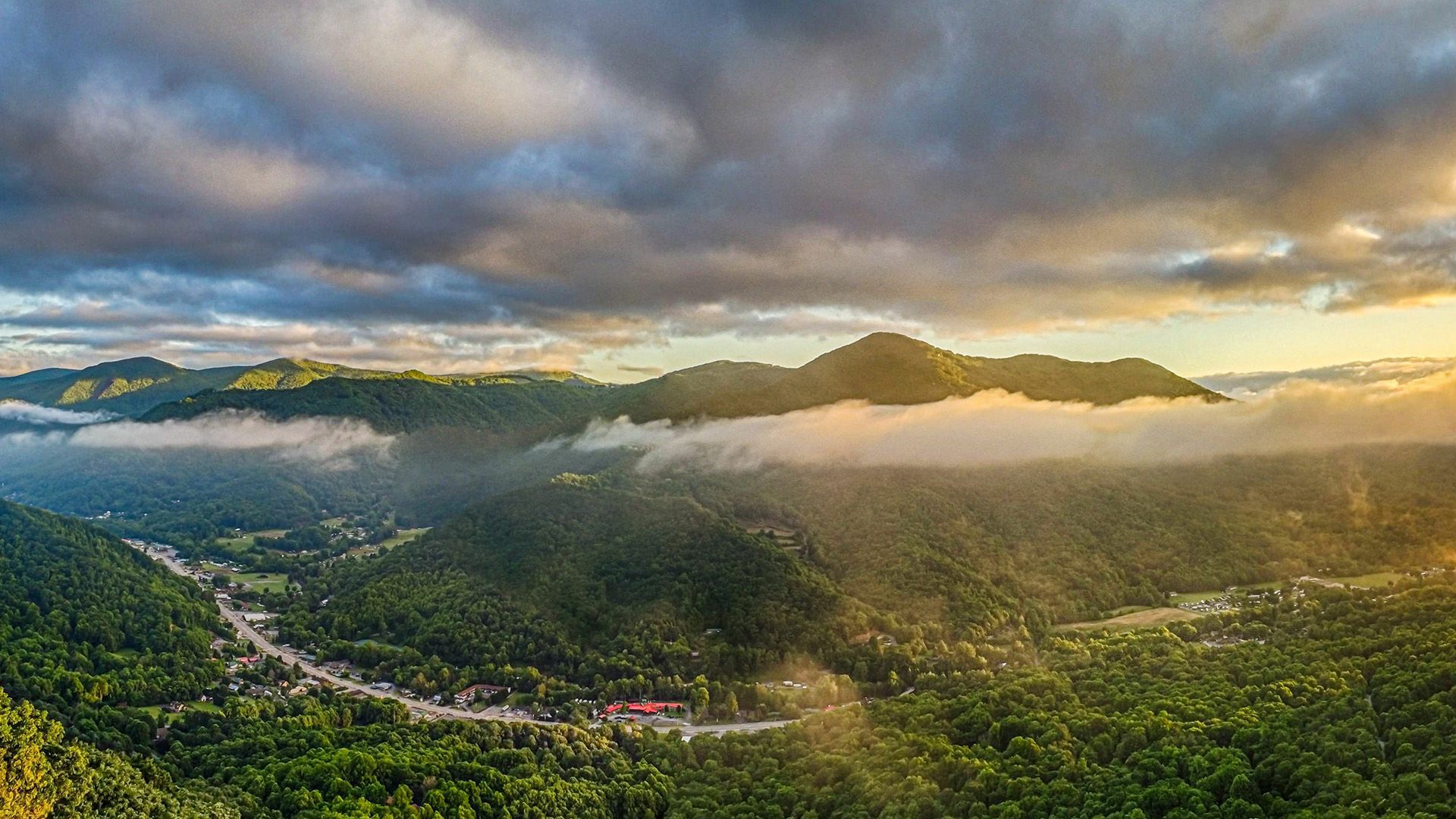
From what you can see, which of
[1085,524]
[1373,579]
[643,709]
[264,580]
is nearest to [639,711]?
[643,709]

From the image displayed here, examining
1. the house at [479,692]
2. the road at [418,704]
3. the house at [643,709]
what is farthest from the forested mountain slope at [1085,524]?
the house at [479,692]

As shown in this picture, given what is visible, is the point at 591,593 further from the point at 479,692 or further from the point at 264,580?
the point at 264,580

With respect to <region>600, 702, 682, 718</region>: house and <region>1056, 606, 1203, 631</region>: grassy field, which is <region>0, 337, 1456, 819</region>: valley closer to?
<region>600, 702, 682, 718</region>: house

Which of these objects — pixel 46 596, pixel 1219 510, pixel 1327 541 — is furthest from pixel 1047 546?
pixel 46 596

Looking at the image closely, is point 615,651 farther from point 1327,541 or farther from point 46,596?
point 1327,541

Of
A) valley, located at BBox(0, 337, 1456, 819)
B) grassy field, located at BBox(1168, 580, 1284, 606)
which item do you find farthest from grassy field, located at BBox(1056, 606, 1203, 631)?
grassy field, located at BBox(1168, 580, 1284, 606)

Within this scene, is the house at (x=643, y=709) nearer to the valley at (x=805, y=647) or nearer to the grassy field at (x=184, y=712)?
the valley at (x=805, y=647)
